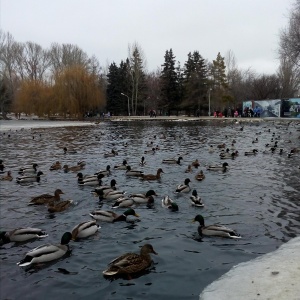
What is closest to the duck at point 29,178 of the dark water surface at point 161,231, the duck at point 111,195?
the dark water surface at point 161,231

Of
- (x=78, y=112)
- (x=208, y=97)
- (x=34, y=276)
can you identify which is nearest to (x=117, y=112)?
(x=78, y=112)

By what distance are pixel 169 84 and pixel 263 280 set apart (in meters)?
71.1

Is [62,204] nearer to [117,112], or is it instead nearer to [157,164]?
[157,164]

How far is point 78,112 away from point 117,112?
17295 mm

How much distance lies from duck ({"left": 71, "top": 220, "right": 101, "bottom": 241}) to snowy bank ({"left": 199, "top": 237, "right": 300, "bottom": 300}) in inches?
121

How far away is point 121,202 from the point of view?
10.1 m

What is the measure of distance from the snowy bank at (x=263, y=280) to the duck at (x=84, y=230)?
3080 millimetres

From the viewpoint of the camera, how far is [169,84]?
74875 mm

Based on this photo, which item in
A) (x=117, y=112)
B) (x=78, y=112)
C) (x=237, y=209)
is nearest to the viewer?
(x=237, y=209)

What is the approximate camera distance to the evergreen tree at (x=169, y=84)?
74875mm

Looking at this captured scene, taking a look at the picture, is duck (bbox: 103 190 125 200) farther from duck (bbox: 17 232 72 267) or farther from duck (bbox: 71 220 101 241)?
duck (bbox: 17 232 72 267)

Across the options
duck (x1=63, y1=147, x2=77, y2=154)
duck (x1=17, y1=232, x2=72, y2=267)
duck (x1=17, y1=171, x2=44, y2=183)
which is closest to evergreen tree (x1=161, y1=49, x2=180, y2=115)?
duck (x1=63, y1=147, x2=77, y2=154)

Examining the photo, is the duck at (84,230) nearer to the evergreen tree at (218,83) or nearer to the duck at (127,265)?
the duck at (127,265)

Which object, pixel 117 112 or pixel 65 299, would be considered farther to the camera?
pixel 117 112
